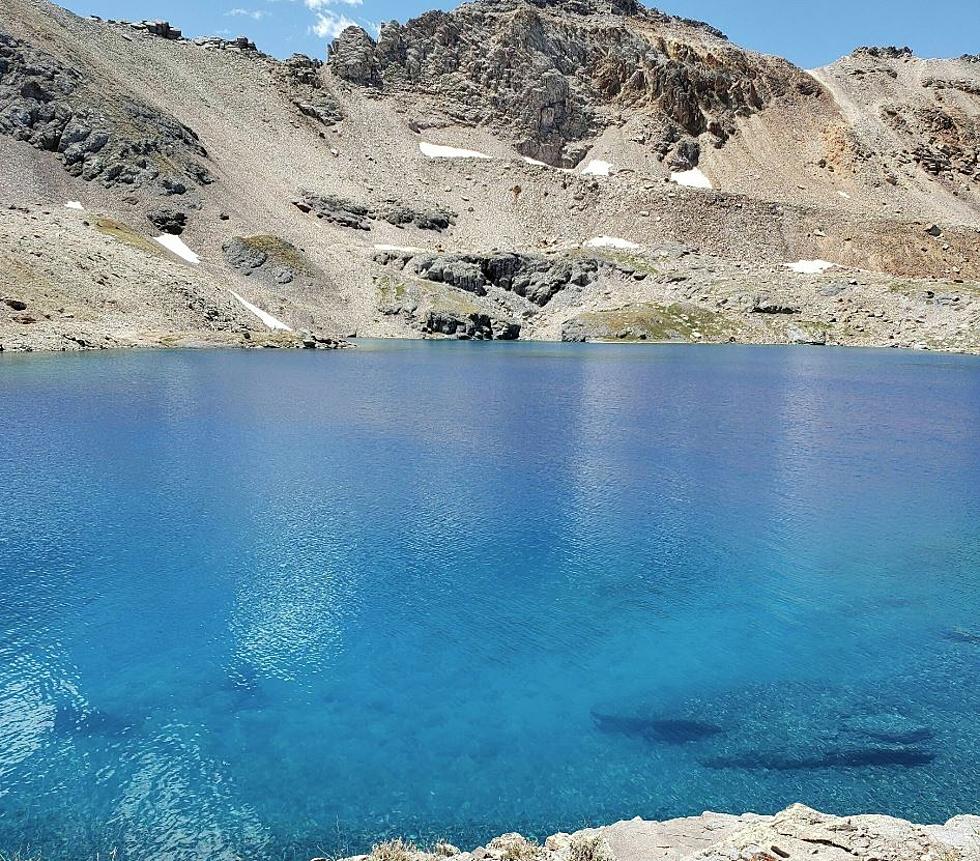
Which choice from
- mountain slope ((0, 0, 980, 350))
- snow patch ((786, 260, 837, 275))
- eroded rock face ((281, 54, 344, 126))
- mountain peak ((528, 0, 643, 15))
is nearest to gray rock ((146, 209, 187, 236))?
mountain slope ((0, 0, 980, 350))

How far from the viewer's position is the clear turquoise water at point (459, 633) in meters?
10.5

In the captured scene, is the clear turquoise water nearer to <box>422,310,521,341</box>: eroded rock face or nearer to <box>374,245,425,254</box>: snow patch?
<box>422,310,521,341</box>: eroded rock face

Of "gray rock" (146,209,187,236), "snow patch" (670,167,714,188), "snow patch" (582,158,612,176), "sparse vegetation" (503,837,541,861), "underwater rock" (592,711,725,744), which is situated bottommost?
"underwater rock" (592,711,725,744)

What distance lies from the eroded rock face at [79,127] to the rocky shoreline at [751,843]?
104 metres

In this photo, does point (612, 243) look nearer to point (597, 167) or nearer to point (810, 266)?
point (810, 266)

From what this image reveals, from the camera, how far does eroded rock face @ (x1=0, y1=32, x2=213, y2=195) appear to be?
93562 millimetres

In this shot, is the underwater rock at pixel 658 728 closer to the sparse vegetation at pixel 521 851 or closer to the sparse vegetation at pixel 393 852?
the sparse vegetation at pixel 521 851

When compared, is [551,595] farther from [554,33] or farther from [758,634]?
[554,33]

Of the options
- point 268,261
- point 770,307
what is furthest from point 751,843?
point 770,307

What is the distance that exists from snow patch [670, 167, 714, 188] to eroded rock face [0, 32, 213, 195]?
8869 centimetres

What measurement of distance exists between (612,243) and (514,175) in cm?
2822

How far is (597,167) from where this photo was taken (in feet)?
488

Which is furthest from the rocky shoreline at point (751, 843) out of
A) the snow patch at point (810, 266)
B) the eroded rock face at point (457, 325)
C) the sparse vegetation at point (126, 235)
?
the snow patch at point (810, 266)

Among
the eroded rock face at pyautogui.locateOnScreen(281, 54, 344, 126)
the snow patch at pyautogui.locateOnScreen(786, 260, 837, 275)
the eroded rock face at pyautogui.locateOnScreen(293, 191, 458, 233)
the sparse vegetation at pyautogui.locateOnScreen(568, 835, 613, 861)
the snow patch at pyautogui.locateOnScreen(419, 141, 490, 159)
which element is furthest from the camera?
the snow patch at pyautogui.locateOnScreen(419, 141, 490, 159)
